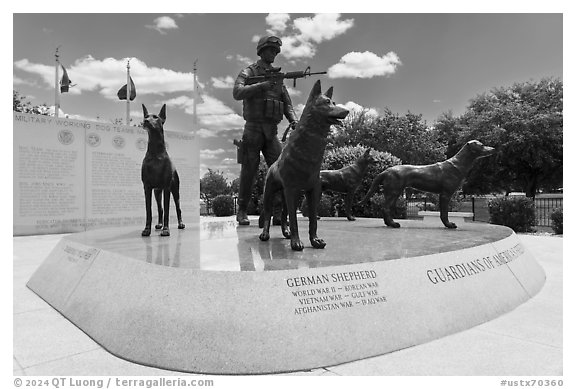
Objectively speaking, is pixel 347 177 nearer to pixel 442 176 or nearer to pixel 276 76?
pixel 442 176

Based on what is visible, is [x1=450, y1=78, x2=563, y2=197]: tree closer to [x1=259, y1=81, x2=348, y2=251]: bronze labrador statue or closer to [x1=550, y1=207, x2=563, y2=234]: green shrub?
[x1=550, y1=207, x2=563, y2=234]: green shrub

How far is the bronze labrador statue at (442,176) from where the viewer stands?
274 inches

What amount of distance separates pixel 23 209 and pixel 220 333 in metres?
13.1

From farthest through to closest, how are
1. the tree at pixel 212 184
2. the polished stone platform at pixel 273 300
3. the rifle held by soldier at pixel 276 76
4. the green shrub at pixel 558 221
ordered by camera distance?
1. the tree at pixel 212 184
2. the green shrub at pixel 558 221
3. the rifle held by soldier at pixel 276 76
4. the polished stone platform at pixel 273 300

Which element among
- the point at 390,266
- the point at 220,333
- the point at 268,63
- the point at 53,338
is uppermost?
the point at 268,63

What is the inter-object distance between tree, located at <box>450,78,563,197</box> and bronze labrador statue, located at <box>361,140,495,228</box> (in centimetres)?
1881

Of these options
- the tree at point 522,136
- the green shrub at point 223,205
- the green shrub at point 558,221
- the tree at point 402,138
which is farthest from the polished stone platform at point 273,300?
the tree at point 402,138

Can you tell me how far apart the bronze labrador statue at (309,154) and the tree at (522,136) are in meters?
22.4

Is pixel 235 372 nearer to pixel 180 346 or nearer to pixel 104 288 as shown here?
pixel 180 346

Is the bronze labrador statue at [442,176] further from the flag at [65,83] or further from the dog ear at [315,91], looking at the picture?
the flag at [65,83]

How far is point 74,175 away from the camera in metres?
14.4

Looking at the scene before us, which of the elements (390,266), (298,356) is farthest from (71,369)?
(390,266)

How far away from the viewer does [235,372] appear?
2908mm

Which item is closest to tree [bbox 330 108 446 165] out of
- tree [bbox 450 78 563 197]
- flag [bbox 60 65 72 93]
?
tree [bbox 450 78 563 197]
